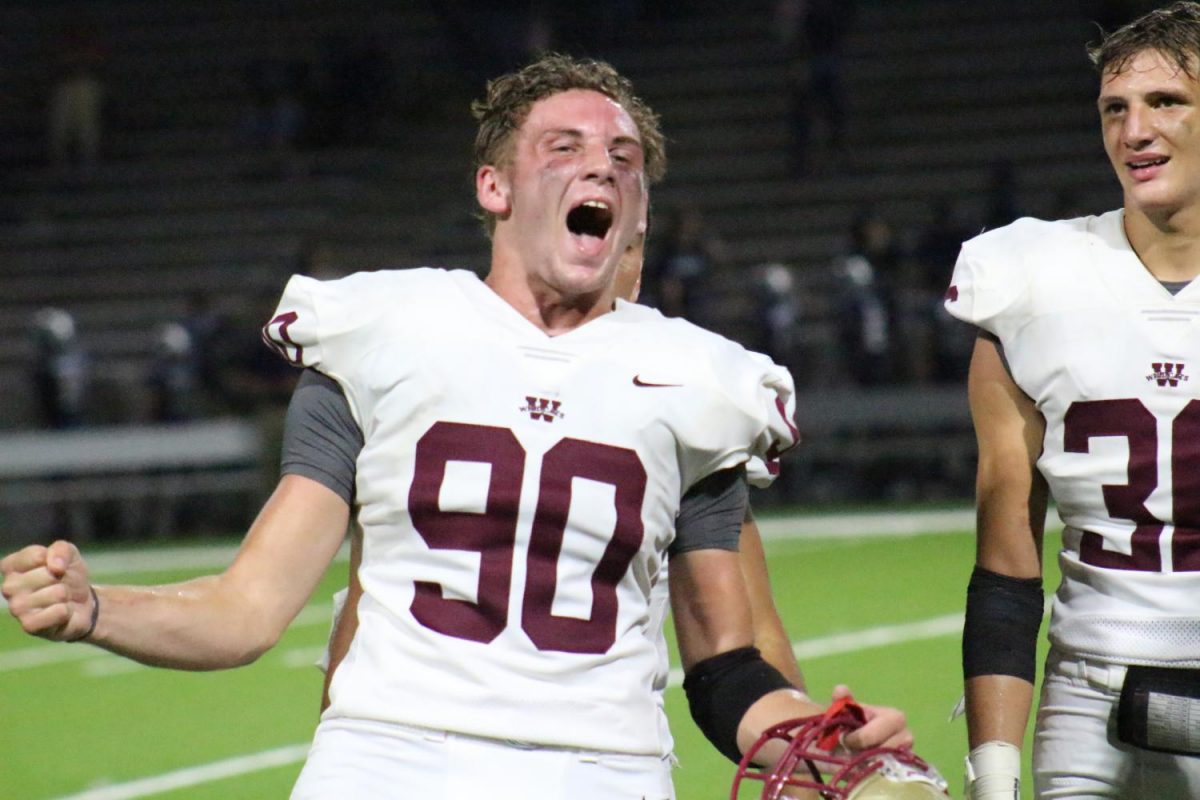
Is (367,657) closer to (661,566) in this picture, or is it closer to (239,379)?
(661,566)

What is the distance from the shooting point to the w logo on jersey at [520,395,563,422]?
2.93 metres

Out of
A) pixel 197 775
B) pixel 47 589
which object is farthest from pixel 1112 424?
pixel 197 775

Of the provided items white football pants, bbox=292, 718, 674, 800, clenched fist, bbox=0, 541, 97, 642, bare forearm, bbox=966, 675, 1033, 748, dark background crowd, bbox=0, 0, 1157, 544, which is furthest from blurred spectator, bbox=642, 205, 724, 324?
clenched fist, bbox=0, 541, 97, 642

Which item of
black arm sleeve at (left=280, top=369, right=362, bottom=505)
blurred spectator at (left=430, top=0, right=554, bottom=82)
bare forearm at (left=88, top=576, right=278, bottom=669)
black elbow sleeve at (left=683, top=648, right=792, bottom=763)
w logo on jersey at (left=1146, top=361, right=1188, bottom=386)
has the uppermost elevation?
blurred spectator at (left=430, top=0, right=554, bottom=82)

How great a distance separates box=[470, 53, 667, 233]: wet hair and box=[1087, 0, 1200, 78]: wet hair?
82cm

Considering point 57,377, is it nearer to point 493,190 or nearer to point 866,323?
point 866,323

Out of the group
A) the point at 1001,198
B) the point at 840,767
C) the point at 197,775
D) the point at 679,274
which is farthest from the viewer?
the point at 1001,198

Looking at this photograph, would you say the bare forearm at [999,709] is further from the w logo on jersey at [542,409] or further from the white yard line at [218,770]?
the white yard line at [218,770]

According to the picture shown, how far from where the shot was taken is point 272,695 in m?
7.75

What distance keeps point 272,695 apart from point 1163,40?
5304mm

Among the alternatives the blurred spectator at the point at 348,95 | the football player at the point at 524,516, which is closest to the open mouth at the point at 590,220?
the football player at the point at 524,516

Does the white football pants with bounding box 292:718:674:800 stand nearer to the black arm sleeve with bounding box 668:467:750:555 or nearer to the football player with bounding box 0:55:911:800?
the football player with bounding box 0:55:911:800

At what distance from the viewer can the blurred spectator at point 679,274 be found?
13160 millimetres

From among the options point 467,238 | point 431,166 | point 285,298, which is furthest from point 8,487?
point 285,298
